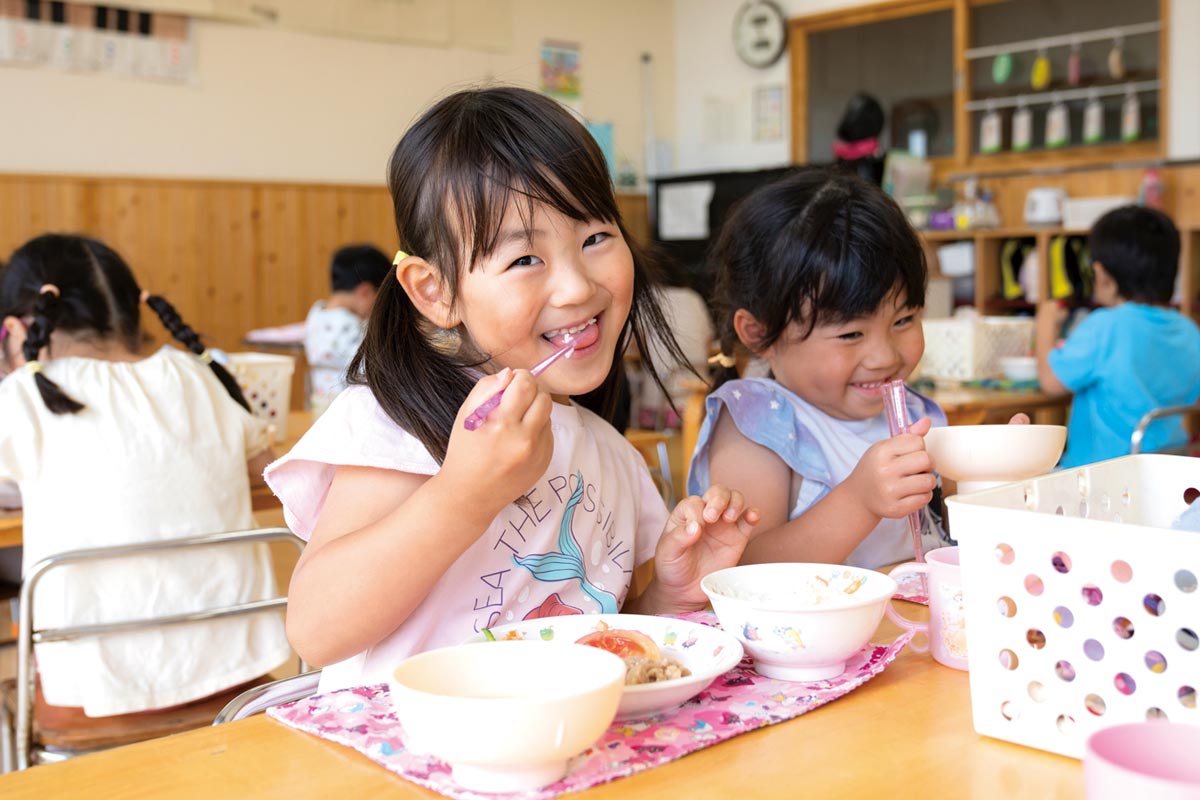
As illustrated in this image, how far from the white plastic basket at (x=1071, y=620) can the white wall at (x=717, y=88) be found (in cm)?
741

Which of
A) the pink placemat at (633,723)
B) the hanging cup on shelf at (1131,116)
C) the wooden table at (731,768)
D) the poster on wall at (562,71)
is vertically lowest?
the wooden table at (731,768)

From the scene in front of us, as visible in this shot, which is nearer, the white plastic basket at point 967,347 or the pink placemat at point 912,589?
the pink placemat at point 912,589

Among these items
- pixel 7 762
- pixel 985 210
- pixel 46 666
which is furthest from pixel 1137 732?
pixel 985 210

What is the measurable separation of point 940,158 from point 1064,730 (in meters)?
6.92

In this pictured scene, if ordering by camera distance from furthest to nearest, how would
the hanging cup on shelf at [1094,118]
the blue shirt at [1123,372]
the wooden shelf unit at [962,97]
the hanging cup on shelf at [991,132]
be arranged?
the hanging cup on shelf at [991,132] < the hanging cup on shelf at [1094,118] < the wooden shelf unit at [962,97] < the blue shirt at [1123,372]

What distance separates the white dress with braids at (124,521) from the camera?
1.89 meters

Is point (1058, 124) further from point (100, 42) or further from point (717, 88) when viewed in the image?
point (100, 42)

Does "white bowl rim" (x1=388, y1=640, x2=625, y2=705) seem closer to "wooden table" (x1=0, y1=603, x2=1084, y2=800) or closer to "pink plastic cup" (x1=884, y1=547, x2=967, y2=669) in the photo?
"wooden table" (x1=0, y1=603, x2=1084, y2=800)

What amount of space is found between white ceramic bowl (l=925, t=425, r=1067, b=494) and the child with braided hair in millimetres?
1303

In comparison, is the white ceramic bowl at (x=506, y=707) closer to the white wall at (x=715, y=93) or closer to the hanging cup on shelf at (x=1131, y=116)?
the hanging cup on shelf at (x=1131, y=116)

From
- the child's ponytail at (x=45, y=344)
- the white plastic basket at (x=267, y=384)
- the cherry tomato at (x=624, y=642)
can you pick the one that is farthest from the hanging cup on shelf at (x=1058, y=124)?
the cherry tomato at (x=624, y=642)

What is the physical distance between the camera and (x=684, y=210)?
8195 mm

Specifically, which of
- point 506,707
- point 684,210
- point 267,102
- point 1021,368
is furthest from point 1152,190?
point 506,707

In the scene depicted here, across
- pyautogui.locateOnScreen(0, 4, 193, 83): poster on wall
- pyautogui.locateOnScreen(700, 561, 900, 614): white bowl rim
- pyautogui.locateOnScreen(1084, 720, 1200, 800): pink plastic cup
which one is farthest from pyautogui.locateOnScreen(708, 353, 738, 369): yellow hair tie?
pyautogui.locateOnScreen(0, 4, 193, 83): poster on wall
